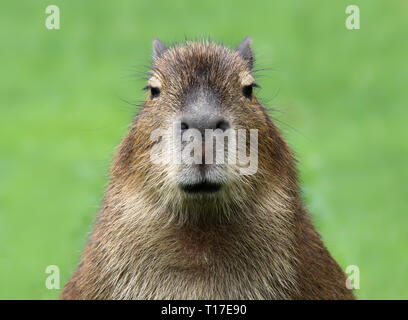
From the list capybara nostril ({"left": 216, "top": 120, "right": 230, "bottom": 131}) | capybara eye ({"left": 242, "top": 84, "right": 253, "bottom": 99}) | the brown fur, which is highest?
capybara eye ({"left": 242, "top": 84, "right": 253, "bottom": 99})

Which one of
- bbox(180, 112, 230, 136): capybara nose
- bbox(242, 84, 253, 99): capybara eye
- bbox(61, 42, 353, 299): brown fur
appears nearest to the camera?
bbox(180, 112, 230, 136): capybara nose

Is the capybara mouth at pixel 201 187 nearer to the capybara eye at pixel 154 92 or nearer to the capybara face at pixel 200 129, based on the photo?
the capybara face at pixel 200 129

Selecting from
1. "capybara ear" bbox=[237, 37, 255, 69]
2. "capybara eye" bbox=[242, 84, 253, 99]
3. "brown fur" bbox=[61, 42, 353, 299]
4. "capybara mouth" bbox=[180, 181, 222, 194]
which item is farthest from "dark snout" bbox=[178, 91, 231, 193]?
"capybara ear" bbox=[237, 37, 255, 69]

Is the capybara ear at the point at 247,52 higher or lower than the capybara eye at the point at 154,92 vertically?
higher

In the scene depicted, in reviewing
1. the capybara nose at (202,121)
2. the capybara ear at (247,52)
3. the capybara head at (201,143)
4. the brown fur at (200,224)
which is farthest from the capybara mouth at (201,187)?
the capybara ear at (247,52)

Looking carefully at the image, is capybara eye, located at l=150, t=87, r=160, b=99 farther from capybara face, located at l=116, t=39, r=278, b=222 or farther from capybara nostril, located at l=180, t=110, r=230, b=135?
capybara nostril, located at l=180, t=110, r=230, b=135

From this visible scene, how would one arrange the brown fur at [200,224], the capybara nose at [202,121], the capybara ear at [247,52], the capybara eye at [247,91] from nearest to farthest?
1. the capybara nose at [202,121]
2. the brown fur at [200,224]
3. the capybara eye at [247,91]
4. the capybara ear at [247,52]

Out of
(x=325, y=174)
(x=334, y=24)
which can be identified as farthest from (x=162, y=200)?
(x=334, y=24)
